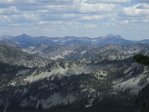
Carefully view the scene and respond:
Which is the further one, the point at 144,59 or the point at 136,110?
the point at 136,110

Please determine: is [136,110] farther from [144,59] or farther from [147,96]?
[144,59]

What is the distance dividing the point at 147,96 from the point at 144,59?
61.6m

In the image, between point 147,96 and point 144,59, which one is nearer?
point 144,59

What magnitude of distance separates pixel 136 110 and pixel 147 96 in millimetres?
9093

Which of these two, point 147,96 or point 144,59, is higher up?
point 144,59

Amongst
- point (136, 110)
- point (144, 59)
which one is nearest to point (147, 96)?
point (136, 110)

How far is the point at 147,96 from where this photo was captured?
110812mm

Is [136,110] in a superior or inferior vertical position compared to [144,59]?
inferior

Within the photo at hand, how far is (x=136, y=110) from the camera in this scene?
10612cm

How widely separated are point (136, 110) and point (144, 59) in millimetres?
57627
